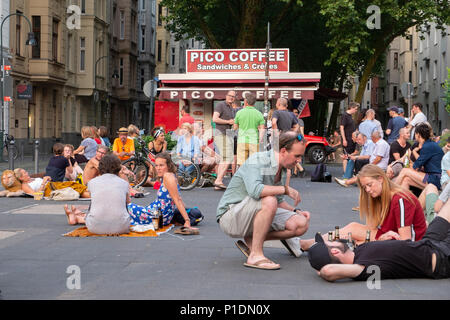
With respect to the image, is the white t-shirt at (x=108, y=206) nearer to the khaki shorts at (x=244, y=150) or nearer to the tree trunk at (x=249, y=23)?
the khaki shorts at (x=244, y=150)

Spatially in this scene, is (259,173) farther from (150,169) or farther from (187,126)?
(150,169)

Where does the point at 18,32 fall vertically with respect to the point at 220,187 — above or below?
above

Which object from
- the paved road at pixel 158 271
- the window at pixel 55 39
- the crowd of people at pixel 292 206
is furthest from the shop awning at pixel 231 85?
the window at pixel 55 39

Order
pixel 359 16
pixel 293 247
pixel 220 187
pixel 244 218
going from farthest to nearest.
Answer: pixel 359 16 → pixel 220 187 → pixel 293 247 → pixel 244 218

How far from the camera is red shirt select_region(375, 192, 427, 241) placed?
673 cm

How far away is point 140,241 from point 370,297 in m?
3.76

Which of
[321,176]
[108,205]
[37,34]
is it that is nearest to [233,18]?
[37,34]

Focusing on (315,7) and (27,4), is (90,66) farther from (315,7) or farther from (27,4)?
(315,7)

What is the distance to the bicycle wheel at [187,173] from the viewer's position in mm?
15930

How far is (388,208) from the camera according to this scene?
687 centimetres

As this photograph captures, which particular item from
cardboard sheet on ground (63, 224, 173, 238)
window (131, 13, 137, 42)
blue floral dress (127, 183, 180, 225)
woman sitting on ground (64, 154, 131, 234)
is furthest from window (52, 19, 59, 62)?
woman sitting on ground (64, 154, 131, 234)

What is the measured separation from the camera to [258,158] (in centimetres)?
685

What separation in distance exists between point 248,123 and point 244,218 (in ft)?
26.4
